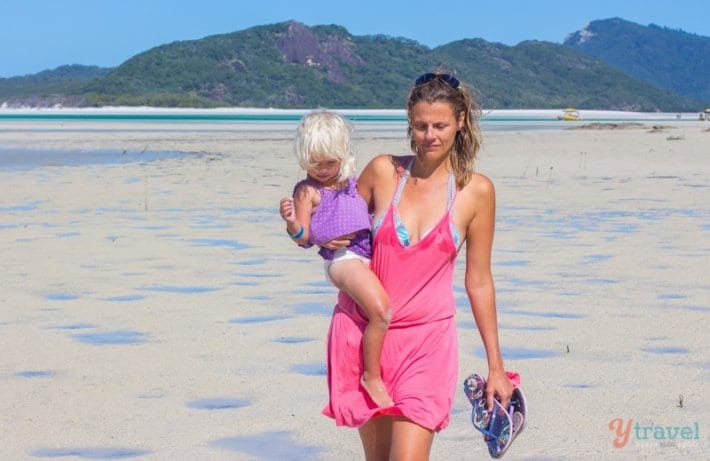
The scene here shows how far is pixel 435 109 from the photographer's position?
3402 millimetres

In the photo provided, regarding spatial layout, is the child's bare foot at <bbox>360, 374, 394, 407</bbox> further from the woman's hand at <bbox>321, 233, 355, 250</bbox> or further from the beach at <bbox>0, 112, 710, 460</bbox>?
the beach at <bbox>0, 112, 710, 460</bbox>

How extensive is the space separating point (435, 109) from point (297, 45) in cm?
17634

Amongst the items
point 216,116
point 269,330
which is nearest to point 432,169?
point 269,330

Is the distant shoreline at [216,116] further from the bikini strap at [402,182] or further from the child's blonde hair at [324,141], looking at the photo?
the child's blonde hair at [324,141]

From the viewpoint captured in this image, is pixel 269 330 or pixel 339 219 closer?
pixel 339 219

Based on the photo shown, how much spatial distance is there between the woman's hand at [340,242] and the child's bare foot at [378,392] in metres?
0.38

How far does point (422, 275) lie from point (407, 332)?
0.55ft

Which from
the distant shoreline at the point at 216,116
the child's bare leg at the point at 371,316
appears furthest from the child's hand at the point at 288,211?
the distant shoreline at the point at 216,116

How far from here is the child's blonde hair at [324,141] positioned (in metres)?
3.34

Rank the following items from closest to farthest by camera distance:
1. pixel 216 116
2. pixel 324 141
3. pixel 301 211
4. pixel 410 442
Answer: pixel 410 442
pixel 324 141
pixel 301 211
pixel 216 116

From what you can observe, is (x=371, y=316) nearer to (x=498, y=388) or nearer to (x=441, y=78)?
(x=498, y=388)

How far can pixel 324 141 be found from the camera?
3330mm

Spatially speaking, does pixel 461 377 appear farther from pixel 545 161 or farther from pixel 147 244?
pixel 545 161

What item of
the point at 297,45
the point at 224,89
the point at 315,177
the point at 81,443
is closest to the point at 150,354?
the point at 81,443
